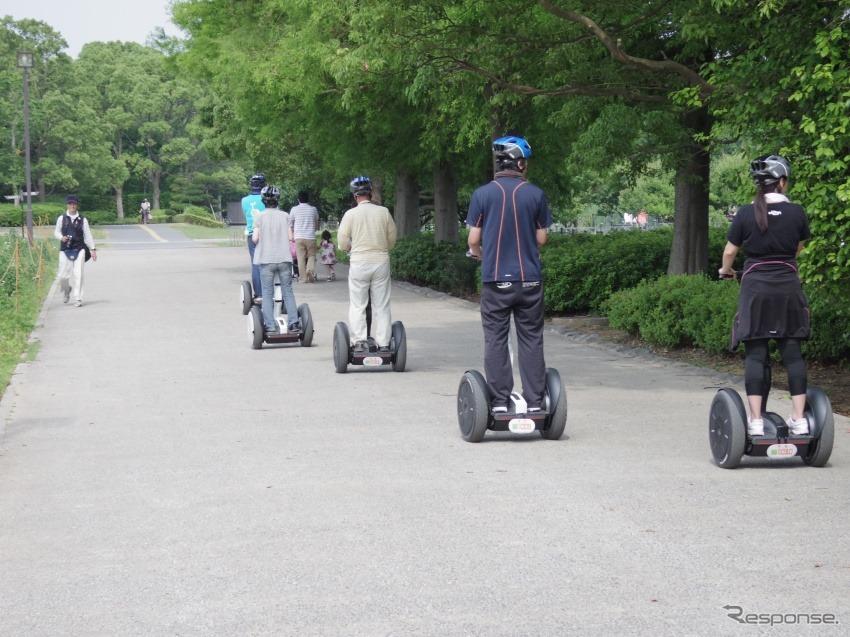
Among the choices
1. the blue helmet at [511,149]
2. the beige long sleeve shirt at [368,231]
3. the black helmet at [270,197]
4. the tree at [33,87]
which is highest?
the tree at [33,87]

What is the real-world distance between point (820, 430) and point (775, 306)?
0.76 meters

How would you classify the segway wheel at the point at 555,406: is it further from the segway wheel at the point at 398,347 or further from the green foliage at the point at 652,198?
the green foliage at the point at 652,198

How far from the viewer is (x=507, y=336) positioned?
8.52 m

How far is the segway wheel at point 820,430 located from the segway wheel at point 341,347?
561cm

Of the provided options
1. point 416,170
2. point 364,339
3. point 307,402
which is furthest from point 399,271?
point 307,402

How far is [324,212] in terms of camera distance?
199 feet

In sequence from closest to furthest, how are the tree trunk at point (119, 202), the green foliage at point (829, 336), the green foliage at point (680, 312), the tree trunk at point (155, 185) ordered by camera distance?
the green foliage at point (829, 336)
the green foliage at point (680, 312)
the tree trunk at point (119, 202)
the tree trunk at point (155, 185)

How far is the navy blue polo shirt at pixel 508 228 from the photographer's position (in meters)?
8.48

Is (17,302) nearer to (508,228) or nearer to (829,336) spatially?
(829,336)

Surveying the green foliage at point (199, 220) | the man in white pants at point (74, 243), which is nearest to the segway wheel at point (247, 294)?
the man in white pants at point (74, 243)

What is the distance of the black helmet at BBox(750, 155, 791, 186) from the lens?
7418mm

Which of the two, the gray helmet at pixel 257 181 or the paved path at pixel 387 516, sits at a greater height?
the gray helmet at pixel 257 181

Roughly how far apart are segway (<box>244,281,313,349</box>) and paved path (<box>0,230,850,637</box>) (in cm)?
258

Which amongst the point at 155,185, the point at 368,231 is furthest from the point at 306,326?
the point at 155,185
